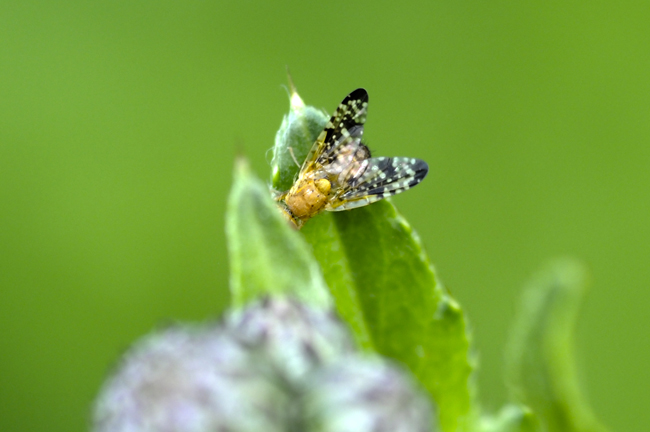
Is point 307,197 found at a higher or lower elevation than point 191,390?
higher

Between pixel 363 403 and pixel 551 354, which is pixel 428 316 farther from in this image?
pixel 363 403

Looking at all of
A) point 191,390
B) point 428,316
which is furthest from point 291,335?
point 428,316

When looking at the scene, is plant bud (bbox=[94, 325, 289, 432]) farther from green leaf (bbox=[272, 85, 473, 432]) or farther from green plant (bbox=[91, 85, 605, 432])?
green leaf (bbox=[272, 85, 473, 432])

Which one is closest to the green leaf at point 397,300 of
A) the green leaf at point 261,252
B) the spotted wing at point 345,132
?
the green leaf at point 261,252

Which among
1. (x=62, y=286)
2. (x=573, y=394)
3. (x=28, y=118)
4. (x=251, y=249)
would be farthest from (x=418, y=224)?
(x=251, y=249)

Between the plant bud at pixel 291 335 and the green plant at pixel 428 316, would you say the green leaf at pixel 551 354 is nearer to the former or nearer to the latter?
the green plant at pixel 428 316

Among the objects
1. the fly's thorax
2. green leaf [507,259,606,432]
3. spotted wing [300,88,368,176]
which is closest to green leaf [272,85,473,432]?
green leaf [507,259,606,432]

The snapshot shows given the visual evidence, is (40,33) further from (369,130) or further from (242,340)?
(242,340)
